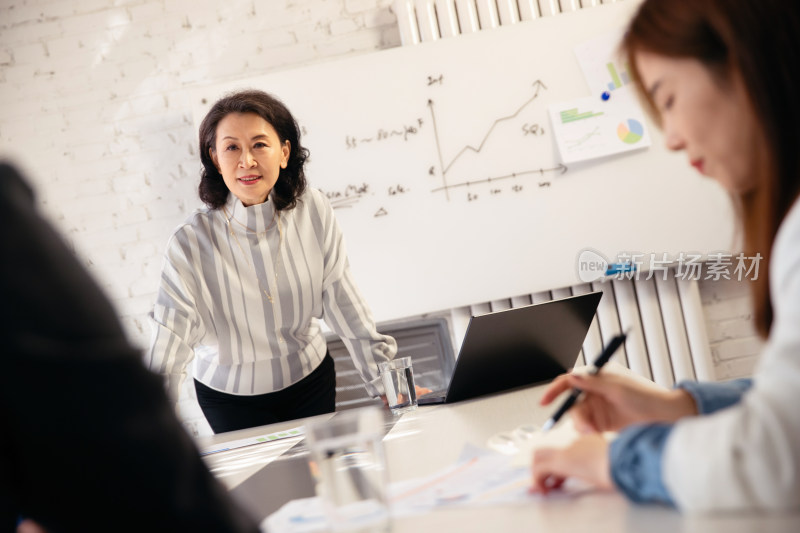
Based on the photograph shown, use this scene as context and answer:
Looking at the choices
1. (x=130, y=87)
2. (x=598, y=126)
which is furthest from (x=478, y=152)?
(x=130, y=87)

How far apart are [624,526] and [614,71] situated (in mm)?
2505

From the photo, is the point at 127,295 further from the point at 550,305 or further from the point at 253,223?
the point at 550,305

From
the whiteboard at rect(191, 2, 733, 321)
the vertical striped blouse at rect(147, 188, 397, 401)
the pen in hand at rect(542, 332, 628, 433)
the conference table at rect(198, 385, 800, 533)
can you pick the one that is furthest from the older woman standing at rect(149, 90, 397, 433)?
the pen in hand at rect(542, 332, 628, 433)

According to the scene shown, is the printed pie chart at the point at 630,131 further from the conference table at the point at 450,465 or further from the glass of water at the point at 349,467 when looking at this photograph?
the glass of water at the point at 349,467

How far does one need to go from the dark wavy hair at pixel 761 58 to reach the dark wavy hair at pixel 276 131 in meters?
1.40

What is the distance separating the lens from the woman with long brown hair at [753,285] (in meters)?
0.53

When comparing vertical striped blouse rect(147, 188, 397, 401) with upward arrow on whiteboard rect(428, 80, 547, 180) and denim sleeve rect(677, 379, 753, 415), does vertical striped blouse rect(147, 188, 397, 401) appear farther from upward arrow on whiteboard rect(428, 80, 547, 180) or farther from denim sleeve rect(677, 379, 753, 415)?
denim sleeve rect(677, 379, 753, 415)

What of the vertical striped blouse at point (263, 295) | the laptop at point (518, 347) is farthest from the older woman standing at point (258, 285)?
the laptop at point (518, 347)

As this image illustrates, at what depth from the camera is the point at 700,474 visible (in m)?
0.54

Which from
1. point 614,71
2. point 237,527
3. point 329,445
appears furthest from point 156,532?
point 614,71

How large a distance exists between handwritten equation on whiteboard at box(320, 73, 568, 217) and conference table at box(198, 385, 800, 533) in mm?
1407

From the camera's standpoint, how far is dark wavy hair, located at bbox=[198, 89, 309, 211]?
77.4 inches

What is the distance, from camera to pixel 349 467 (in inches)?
26.4

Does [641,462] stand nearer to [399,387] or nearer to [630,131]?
[399,387]
